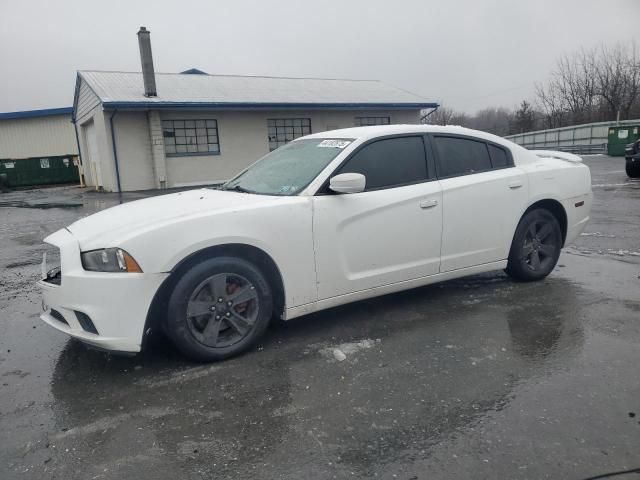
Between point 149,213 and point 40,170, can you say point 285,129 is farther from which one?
point 149,213

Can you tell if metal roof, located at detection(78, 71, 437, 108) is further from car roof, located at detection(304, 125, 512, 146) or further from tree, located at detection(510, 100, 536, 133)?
tree, located at detection(510, 100, 536, 133)

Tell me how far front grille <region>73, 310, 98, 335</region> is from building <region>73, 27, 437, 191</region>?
1643 cm

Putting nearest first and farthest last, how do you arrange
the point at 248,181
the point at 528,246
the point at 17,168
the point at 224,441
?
the point at 224,441 → the point at 248,181 → the point at 528,246 → the point at 17,168

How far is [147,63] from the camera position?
62.0 ft

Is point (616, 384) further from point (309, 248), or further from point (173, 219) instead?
point (173, 219)

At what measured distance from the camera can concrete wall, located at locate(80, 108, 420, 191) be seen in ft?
62.5

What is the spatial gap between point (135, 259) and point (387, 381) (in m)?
1.77

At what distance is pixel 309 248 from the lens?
12.1ft

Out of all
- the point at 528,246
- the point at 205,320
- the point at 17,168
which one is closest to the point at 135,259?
the point at 205,320

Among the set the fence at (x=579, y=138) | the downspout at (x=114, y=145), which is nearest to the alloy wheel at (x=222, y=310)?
the downspout at (x=114, y=145)

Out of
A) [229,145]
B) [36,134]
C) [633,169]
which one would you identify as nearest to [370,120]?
[229,145]

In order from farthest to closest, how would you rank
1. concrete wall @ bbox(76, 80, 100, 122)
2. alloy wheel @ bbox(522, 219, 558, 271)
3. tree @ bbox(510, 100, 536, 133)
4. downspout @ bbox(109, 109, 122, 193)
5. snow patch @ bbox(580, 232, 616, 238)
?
tree @ bbox(510, 100, 536, 133), concrete wall @ bbox(76, 80, 100, 122), downspout @ bbox(109, 109, 122, 193), snow patch @ bbox(580, 232, 616, 238), alloy wheel @ bbox(522, 219, 558, 271)

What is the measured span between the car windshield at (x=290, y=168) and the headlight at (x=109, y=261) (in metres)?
1.26

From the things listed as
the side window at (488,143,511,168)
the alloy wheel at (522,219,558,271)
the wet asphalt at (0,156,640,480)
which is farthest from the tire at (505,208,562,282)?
the side window at (488,143,511,168)
